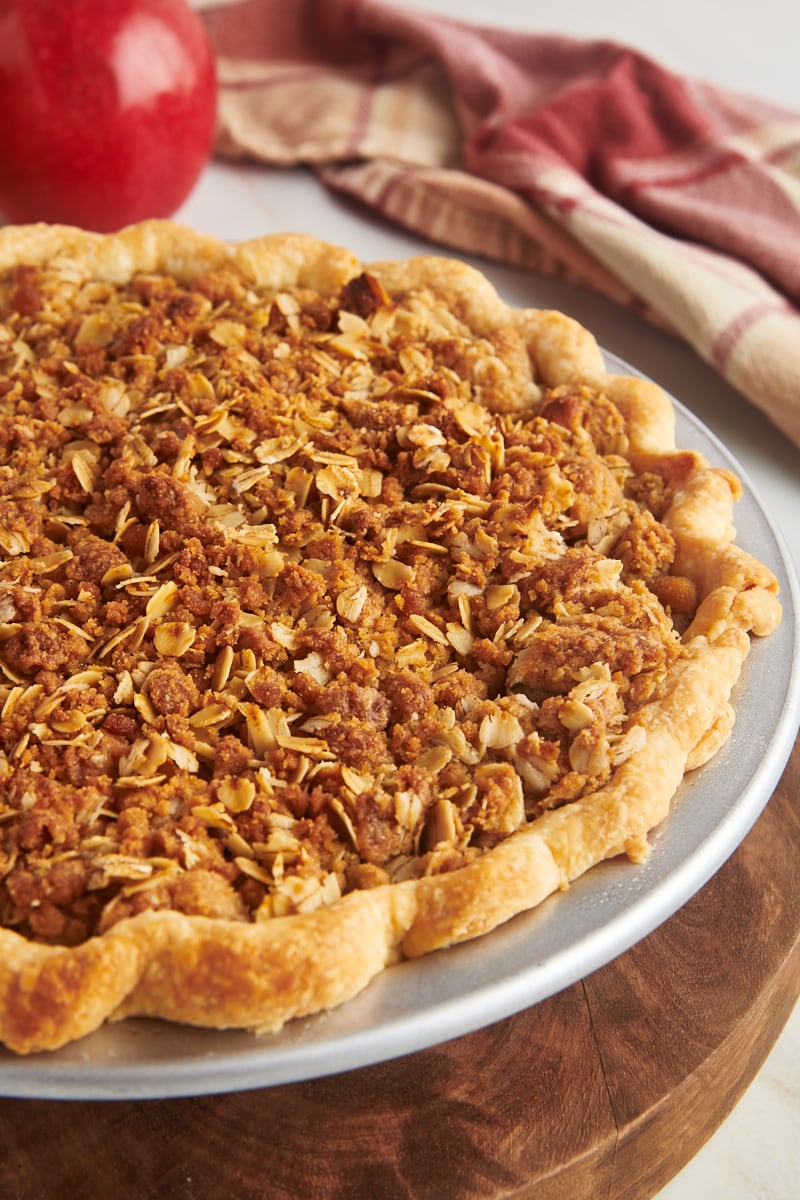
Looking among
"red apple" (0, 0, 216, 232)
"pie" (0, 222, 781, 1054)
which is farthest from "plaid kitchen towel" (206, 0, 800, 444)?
"pie" (0, 222, 781, 1054)

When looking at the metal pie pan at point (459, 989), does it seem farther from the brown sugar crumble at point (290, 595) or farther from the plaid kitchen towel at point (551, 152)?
the plaid kitchen towel at point (551, 152)

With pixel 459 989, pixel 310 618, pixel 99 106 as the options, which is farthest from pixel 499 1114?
pixel 99 106

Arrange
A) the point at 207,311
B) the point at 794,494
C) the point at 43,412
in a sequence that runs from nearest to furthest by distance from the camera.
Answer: the point at 43,412, the point at 207,311, the point at 794,494

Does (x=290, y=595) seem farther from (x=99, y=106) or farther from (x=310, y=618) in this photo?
(x=99, y=106)

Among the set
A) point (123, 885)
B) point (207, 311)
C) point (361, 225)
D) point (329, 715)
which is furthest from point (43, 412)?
point (361, 225)

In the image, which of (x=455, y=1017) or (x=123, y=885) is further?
(x=123, y=885)

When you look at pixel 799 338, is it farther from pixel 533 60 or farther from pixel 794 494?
pixel 533 60

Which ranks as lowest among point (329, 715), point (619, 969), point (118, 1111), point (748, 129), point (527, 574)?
point (118, 1111)

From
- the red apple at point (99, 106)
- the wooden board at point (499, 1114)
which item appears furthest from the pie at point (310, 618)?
the red apple at point (99, 106)
